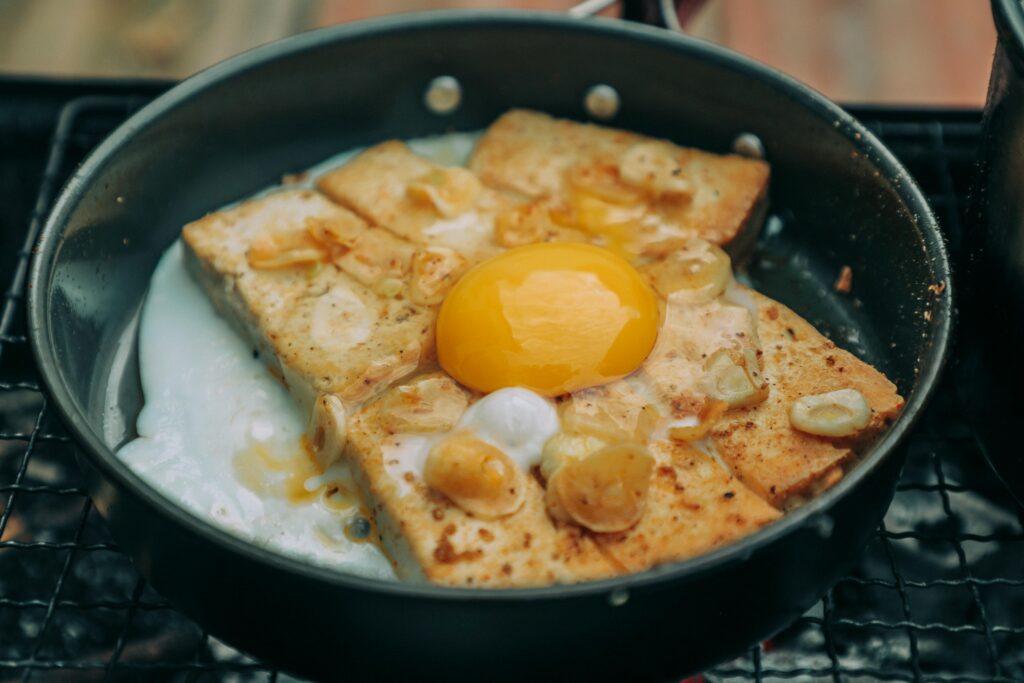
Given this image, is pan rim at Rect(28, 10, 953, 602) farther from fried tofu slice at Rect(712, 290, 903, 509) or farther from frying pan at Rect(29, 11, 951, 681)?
fried tofu slice at Rect(712, 290, 903, 509)

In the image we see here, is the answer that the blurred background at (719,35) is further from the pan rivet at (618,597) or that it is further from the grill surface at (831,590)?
the pan rivet at (618,597)

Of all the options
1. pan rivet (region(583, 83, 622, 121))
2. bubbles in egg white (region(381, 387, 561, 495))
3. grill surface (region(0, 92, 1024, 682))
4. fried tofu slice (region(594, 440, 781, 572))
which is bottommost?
grill surface (region(0, 92, 1024, 682))

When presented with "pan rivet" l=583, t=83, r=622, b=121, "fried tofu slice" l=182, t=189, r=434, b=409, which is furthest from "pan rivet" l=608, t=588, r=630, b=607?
"pan rivet" l=583, t=83, r=622, b=121

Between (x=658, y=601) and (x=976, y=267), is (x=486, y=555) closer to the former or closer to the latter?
(x=658, y=601)

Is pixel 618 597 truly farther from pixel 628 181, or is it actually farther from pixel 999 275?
pixel 628 181

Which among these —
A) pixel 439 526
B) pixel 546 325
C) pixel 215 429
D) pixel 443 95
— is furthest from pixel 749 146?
pixel 215 429
